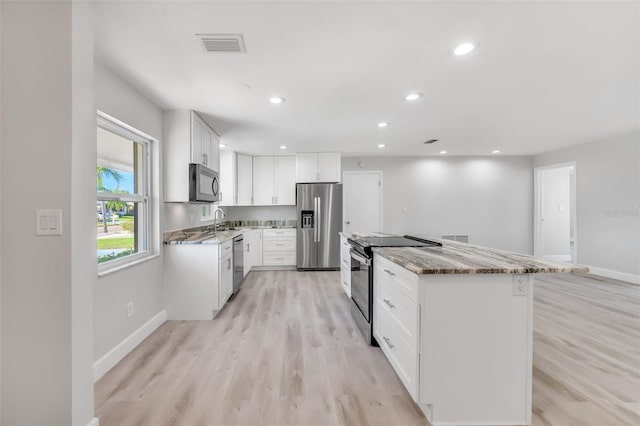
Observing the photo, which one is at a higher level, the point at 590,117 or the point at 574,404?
the point at 590,117

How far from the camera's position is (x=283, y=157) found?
18.4 feet

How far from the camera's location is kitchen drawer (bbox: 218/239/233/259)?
3068 mm

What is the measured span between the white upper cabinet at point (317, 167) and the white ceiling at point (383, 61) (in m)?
1.75

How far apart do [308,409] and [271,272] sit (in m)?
3.79

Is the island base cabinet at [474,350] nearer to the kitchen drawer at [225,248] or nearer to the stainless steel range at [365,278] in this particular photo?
the stainless steel range at [365,278]

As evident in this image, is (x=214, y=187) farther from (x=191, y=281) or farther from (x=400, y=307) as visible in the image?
(x=400, y=307)

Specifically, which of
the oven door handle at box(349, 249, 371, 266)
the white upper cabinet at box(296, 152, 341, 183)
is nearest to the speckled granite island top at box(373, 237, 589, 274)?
the oven door handle at box(349, 249, 371, 266)

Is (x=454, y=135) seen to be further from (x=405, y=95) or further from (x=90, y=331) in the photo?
(x=90, y=331)

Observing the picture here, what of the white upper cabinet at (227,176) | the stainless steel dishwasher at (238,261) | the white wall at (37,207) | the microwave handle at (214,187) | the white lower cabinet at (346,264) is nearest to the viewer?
the white wall at (37,207)

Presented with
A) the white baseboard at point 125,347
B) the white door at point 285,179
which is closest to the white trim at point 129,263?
the white baseboard at point 125,347

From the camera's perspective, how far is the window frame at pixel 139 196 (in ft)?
7.12

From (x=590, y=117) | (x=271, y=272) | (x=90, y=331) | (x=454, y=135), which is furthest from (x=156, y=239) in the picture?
(x=590, y=117)

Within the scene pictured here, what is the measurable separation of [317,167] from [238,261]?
247 cm

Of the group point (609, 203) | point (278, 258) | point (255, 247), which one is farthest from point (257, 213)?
point (609, 203)
